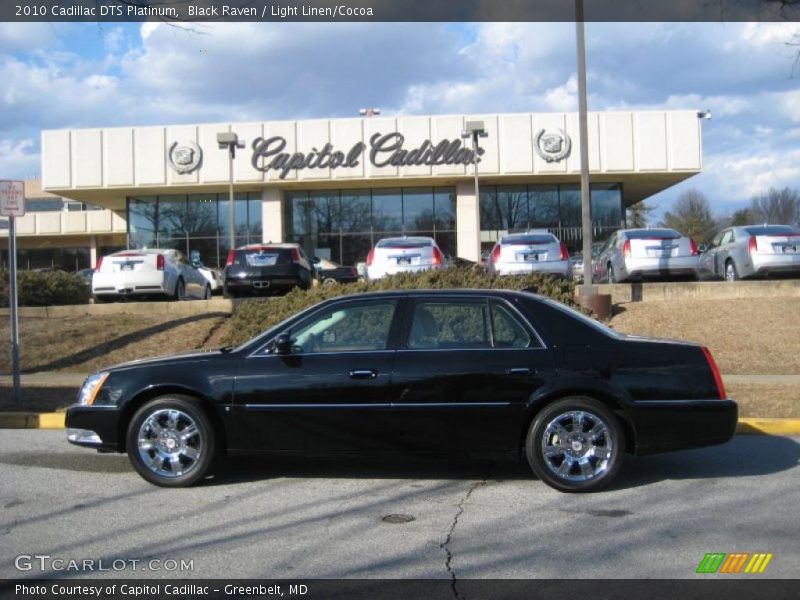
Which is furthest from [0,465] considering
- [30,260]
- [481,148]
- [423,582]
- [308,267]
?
[30,260]

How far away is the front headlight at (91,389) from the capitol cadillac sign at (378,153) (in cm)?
2813

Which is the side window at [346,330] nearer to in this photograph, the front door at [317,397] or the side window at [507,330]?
the front door at [317,397]

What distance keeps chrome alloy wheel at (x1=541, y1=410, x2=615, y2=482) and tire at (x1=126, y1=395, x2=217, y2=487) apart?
2.66m

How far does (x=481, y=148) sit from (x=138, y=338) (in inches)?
886

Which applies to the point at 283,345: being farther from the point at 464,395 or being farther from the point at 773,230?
the point at 773,230

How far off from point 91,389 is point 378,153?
93.0 ft

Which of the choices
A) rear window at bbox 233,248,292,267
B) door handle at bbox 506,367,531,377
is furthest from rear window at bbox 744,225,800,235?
door handle at bbox 506,367,531,377

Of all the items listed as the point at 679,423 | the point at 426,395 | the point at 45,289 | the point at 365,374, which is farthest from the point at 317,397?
the point at 45,289

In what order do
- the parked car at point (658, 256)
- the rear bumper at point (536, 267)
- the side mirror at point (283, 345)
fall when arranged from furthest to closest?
the parked car at point (658, 256)
the rear bumper at point (536, 267)
the side mirror at point (283, 345)

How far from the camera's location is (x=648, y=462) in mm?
7406

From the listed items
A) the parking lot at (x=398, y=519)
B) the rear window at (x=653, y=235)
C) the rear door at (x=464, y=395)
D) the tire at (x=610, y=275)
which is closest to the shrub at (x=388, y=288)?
the rear window at (x=653, y=235)

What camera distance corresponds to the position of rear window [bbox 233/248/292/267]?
17.6 m

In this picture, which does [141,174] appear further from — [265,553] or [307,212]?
[265,553]

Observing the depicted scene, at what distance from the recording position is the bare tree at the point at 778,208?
59.7 metres
